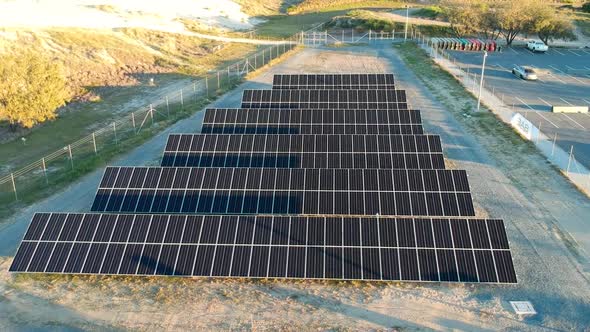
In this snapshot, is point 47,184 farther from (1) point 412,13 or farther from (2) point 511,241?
(1) point 412,13

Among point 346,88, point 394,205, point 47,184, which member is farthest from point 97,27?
point 394,205

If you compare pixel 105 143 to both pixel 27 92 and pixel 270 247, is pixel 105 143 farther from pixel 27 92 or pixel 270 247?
pixel 270 247

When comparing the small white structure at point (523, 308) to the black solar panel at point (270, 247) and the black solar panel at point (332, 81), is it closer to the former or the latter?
the black solar panel at point (270, 247)

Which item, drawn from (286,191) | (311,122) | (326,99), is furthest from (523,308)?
(326,99)

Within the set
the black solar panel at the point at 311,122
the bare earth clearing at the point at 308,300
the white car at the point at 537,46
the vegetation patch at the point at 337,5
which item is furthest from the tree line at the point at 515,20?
the bare earth clearing at the point at 308,300

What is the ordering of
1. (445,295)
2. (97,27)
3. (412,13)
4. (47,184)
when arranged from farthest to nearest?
(412,13), (97,27), (47,184), (445,295)

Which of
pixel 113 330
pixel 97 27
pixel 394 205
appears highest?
pixel 97 27
